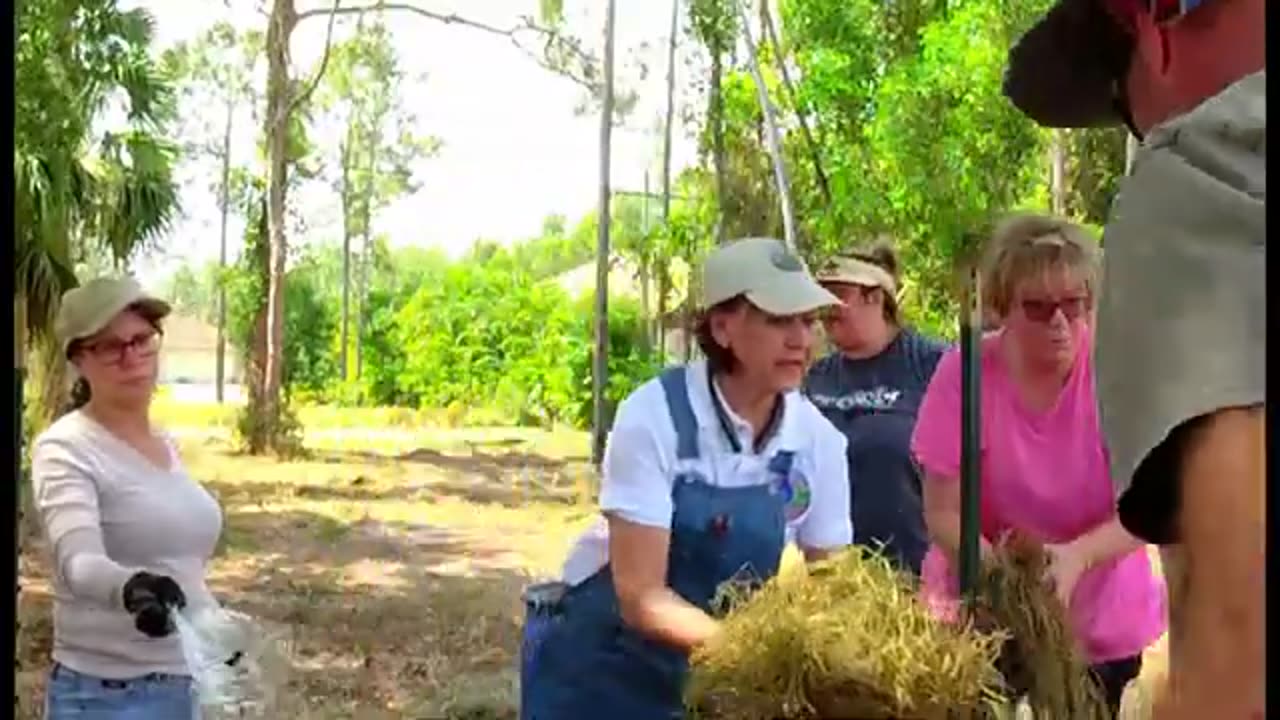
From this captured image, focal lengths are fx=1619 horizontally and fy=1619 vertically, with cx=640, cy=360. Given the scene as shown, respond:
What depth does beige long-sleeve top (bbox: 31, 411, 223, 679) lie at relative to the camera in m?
1.92

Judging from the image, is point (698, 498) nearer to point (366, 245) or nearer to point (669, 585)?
point (669, 585)

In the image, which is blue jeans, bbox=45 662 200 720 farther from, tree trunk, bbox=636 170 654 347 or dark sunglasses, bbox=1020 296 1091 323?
tree trunk, bbox=636 170 654 347

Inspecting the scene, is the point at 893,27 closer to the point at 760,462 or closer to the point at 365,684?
the point at 365,684

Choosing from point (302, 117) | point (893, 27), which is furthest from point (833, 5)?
point (302, 117)

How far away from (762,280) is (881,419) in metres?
0.99

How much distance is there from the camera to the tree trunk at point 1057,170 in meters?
6.36

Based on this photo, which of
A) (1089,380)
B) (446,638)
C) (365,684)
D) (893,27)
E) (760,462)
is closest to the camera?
(760,462)

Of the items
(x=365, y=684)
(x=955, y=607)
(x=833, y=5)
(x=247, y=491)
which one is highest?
(x=833, y=5)

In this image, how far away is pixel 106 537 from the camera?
6.47 ft

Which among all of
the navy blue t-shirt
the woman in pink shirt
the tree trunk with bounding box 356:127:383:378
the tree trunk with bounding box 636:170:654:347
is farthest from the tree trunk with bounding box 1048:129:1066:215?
the tree trunk with bounding box 356:127:383:378

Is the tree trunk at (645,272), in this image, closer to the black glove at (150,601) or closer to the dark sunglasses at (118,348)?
the dark sunglasses at (118,348)

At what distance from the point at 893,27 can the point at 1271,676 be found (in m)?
7.80

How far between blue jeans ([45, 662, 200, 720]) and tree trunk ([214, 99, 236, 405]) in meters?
6.60

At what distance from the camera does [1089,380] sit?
1811mm
